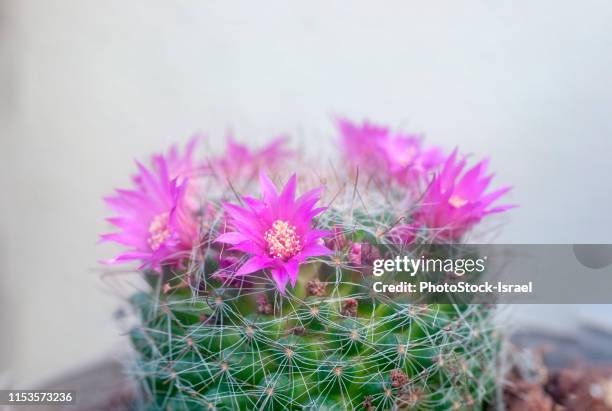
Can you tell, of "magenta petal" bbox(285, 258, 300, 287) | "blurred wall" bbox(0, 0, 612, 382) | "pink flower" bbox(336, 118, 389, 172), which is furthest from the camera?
"blurred wall" bbox(0, 0, 612, 382)

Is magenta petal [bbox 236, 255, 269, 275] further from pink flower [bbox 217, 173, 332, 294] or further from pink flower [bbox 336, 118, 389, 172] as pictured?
pink flower [bbox 336, 118, 389, 172]

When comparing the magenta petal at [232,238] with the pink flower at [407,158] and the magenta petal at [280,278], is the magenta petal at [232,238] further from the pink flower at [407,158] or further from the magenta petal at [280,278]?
the pink flower at [407,158]

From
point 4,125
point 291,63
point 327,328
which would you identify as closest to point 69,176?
point 4,125

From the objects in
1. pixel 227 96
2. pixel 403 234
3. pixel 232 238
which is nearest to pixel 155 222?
pixel 232 238

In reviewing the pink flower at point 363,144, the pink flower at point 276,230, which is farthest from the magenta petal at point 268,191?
the pink flower at point 363,144

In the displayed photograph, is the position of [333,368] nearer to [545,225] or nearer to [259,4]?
[545,225]

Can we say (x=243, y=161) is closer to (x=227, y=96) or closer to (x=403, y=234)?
(x=403, y=234)

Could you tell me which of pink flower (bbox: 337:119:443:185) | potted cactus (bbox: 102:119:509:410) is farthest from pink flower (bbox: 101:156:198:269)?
pink flower (bbox: 337:119:443:185)
